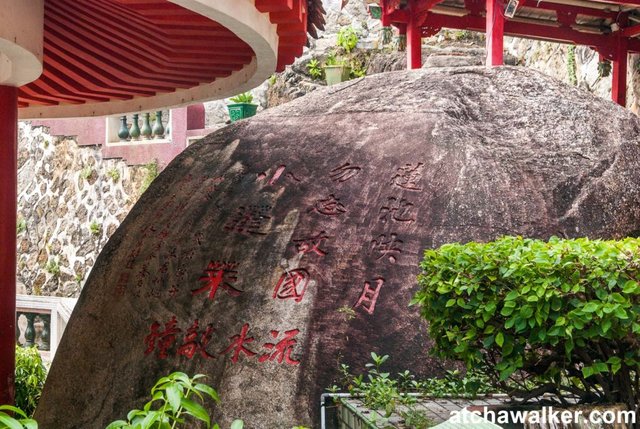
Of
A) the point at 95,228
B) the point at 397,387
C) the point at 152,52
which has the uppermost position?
the point at 152,52

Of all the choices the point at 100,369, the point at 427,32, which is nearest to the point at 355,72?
the point at 427,32

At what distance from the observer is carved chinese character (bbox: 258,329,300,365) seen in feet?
17.3

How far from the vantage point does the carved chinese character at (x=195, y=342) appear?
5566 mm

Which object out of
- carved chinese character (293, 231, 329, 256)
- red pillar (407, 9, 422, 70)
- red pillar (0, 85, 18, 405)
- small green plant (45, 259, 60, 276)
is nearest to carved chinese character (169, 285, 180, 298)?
carved chinese character (293, 231, 329, 256)

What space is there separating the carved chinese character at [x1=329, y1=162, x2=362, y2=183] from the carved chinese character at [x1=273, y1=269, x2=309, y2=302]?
0.86 m

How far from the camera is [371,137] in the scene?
6.51 m

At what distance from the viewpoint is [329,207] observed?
6.05m

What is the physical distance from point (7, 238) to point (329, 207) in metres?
3.07

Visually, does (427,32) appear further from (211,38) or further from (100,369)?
(100,369)

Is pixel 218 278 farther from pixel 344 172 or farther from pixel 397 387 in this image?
pixel 397 387

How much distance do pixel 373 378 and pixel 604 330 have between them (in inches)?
68.4

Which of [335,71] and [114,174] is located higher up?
[335,71]

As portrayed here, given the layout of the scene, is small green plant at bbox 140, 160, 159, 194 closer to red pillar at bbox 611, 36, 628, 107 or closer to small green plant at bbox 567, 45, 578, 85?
small green plant at bbox 567, 45, 578, 85

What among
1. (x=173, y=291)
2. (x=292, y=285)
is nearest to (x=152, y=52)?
(x=173, y=291)
